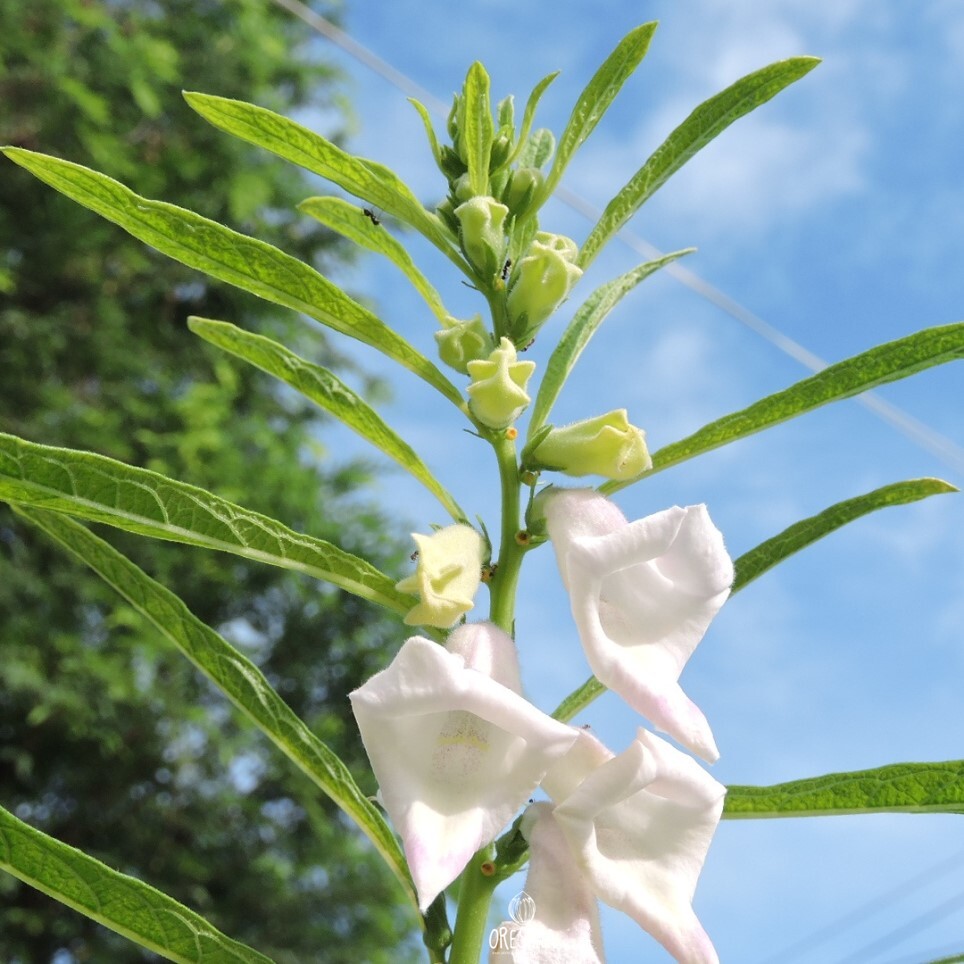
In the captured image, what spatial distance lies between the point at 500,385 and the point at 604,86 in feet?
1.25

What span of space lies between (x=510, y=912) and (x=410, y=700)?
0.43 ft

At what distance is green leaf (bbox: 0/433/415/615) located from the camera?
651 mm

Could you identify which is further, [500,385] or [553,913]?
[500,385]

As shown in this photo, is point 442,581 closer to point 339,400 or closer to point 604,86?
point 339,400

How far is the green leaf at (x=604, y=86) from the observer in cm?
94

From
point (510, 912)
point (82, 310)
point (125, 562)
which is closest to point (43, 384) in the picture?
point (82, 310)

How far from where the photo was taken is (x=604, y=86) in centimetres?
95

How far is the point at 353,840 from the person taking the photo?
4.95 metres

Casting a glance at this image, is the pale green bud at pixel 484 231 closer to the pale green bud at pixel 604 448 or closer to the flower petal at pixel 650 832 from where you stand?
the pale green bud at pixel 604 448

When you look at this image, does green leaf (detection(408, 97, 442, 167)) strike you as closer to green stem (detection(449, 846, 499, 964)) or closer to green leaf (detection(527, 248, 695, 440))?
green leaf (detection(527, 248, 695, 440))

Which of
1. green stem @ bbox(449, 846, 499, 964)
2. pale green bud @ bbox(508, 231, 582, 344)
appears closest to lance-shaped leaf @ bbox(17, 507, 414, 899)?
green stem @ bbox(449, 846, 499, 964)

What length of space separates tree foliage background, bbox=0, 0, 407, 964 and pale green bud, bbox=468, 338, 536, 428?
396 centimetres

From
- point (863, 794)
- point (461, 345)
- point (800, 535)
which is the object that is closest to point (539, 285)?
point (461, 345)

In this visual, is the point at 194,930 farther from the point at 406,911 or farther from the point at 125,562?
the point at 406,911
